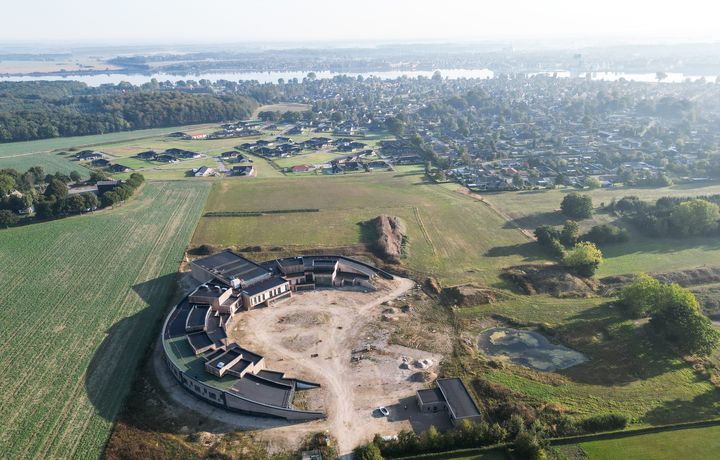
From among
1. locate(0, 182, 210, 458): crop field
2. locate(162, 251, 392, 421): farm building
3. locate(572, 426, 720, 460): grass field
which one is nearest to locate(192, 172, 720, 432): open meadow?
locate(572, 426, 720, 460): grass field

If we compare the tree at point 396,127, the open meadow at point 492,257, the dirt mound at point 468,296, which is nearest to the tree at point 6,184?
the open meadow at point 492,257

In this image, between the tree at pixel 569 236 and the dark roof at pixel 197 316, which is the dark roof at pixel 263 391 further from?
the tree at pixel 569 236

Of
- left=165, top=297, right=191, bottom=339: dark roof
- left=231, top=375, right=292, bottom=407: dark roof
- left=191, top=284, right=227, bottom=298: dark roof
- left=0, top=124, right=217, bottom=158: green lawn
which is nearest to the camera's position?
left=231, top=375, right=292, bottom=407: dark roof

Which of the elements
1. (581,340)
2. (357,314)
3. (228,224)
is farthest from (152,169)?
(581,340)

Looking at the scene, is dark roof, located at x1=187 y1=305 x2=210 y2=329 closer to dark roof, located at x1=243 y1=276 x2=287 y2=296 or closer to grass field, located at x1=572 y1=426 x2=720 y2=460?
dark roof, located at x1=243 y1=276 x2=287 y2=296

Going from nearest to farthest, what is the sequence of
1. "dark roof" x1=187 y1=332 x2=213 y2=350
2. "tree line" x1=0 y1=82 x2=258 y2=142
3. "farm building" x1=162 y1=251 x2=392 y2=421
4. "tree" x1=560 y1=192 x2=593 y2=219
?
"farm building" x1=162 y1=251 x2=392 y2=421 → "dark roof" x1=187 y1=332 x2=213 y2=350 → "tree" x1=560 y1=192 x2=593 y2=219 → "tree line" x1=0 y1=82 x2=258 y2=142

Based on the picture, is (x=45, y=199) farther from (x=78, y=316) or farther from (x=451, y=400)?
(x=451, y=400)

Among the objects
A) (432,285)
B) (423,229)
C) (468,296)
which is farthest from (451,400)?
(423,229)
